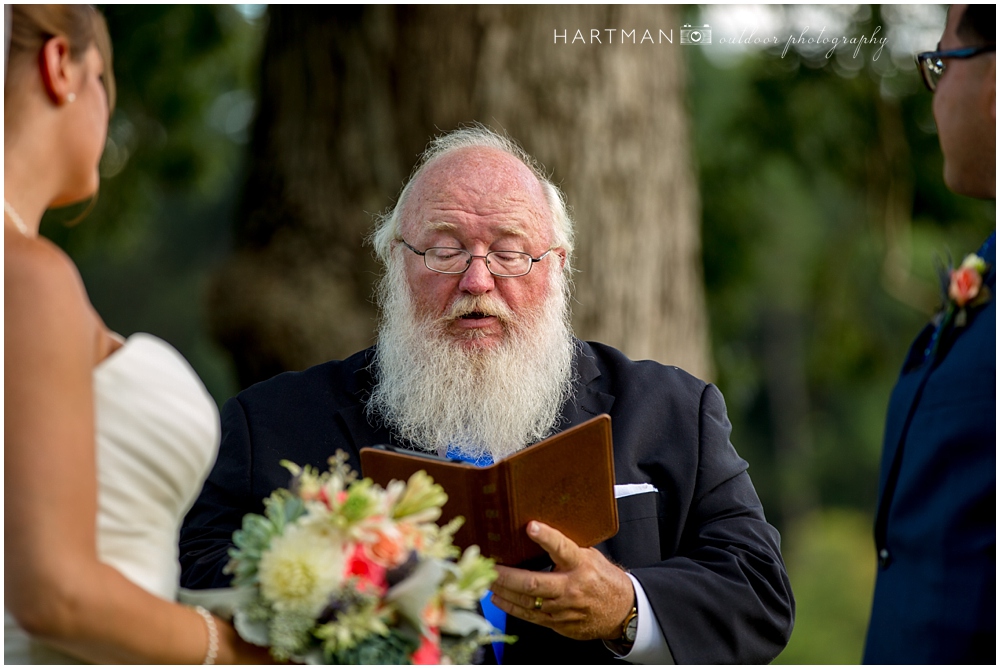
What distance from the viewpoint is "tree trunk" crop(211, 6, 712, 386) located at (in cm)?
612

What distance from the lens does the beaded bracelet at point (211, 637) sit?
2.42 meters

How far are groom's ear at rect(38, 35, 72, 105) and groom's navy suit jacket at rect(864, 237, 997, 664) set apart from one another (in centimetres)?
222

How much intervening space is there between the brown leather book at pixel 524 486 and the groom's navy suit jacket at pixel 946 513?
30.0 inches

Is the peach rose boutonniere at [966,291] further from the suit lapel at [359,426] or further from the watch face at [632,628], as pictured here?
the suit lapel at [359,426]

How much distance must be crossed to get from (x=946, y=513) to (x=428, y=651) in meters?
1.30

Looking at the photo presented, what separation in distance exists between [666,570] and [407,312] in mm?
1320

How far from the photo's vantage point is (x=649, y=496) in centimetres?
357

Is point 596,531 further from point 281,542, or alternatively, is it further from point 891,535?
point 281,542

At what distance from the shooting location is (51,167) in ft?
8.00

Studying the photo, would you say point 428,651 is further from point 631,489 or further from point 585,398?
point 585,398

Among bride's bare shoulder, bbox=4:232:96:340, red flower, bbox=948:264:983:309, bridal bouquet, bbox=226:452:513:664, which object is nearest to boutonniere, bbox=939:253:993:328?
red flower, bbox=948:264:983:309

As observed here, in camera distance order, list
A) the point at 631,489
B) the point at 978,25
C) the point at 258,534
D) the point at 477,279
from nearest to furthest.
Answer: the point at 258,534, the point at 978,25, the point at 631,489, the point at 477,279

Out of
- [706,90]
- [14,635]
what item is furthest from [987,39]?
[706,90]

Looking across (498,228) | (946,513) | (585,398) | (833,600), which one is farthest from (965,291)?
(833,600)
